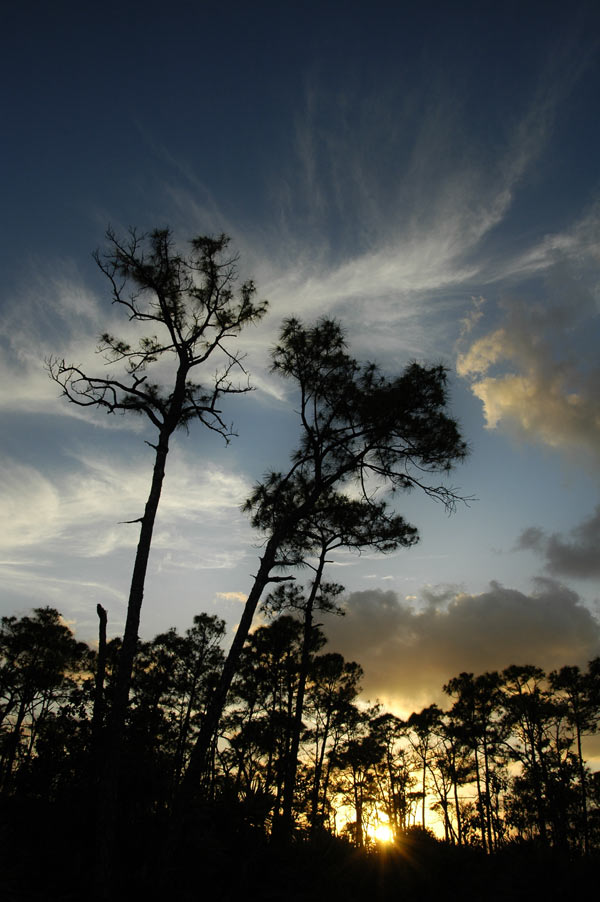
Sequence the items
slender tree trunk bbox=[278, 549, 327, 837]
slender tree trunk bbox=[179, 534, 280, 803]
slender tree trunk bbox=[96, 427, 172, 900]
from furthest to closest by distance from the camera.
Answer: slender tree trunk bbox=[278, 549, 327, 837] < slender tree trunk bbox=[179, 534, 280, 803] < slender tree trunk bbox=[96, 427, 172, 900]

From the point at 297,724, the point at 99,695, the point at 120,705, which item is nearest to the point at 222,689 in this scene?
the point at 120,705

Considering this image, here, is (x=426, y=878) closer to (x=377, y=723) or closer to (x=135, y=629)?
(x=135, y=629)

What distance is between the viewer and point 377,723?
93.1 feet

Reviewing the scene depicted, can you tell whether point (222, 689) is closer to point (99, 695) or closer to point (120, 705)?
point (120, 705)

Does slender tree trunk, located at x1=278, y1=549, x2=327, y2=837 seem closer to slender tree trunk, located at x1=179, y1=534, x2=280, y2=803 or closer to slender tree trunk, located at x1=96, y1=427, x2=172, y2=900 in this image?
slender tree trunk, located at x1=179, y1=534, x2=280, y2=803

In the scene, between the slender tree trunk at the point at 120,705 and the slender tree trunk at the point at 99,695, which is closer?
the slender tree trunk at the point at 120,705

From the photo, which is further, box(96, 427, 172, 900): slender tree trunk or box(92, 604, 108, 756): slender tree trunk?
box(92, 604, 108, 756): slender tree trunk

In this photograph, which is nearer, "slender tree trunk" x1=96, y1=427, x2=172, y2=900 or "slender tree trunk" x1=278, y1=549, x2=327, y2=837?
"slender tree trunk" x1=96, y1=427, x2=172, y2=900

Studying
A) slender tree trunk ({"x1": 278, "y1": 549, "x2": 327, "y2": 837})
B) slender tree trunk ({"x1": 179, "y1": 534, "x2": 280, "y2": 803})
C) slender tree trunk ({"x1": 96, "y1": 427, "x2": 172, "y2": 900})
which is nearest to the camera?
slender tree trunk ({"x1": 96, "y1": 427, "x2": 172, "y2": 900})

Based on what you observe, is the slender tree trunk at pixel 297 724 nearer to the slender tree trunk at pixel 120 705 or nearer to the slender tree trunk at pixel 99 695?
the slender tree trunk at pixel 120 705

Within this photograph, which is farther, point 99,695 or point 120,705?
point 99,695

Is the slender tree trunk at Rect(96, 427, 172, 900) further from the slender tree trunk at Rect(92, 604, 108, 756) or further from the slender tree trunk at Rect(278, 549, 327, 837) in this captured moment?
the slender tree trunk at Rect(278, 549, 327, 837)

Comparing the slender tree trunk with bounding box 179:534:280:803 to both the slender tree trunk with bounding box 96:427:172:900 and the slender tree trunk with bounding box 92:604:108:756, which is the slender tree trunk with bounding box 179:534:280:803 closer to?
the slender tree trunk with bounding box 96:427:172:900

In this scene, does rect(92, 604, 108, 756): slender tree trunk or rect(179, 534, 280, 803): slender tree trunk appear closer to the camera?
rect(179, 534, 280, 803): slender tree trunk
